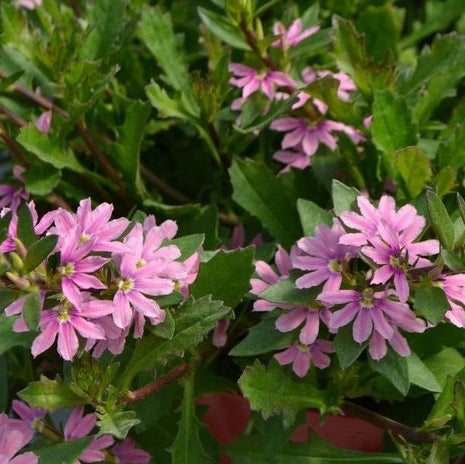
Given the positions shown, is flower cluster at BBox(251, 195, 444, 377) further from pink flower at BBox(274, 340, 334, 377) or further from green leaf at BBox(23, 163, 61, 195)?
green leaf at BBox(23, 163, 61, 195)

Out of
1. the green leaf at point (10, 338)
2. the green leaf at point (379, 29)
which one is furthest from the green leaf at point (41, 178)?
the green leaf at point (379, 29)

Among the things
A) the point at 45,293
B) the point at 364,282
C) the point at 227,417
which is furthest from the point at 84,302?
the point at 227,417

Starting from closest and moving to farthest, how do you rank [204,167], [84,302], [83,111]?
[84,302] → [83,111] → [204,167]

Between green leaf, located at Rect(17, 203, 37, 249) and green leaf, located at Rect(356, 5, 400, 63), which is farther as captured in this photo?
green leaf, located at Rect(356, 5, 400, 63)

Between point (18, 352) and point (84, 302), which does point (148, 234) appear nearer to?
point (84, 302)

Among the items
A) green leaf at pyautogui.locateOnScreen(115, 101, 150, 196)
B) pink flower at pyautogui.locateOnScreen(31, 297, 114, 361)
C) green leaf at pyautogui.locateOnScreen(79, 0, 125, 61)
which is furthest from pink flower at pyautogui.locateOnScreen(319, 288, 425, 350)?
green leaf at pyautogui.locateOnScreen(79, 0, 125, 61)

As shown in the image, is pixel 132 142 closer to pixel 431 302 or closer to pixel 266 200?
pixel 266 200

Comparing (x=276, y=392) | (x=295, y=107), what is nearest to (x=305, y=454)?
(x=276, y=392)
